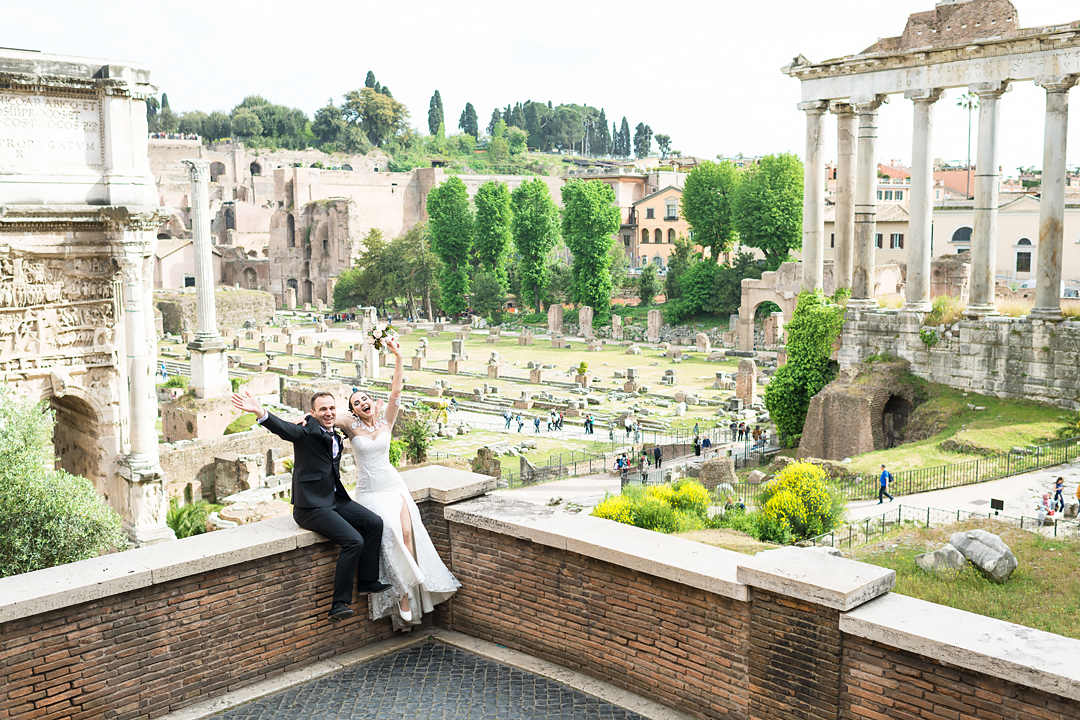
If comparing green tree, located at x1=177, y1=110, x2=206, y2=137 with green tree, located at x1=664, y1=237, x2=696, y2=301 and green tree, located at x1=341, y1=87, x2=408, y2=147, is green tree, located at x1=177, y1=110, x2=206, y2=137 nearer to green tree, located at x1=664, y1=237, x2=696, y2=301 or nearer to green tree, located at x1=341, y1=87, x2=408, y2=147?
green tree, located at x1=341, y1=87, x2=408, y2=147


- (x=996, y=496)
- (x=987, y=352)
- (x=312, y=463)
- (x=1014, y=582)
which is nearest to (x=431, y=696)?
(x=312, y=463)

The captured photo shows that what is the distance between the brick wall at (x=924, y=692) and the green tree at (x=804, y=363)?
17.3m

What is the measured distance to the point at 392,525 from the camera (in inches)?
211

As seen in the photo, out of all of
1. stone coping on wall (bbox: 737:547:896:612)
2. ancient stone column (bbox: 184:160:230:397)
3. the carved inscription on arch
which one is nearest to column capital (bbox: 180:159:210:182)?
ancient stone column (bbox: 184:160:230:397)

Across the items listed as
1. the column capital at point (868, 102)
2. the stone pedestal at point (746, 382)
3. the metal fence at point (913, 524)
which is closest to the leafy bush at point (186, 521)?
the metal fence at point (913, 524)

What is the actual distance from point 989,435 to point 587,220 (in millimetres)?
37601

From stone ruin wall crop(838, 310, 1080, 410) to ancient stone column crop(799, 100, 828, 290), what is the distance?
4.55ft

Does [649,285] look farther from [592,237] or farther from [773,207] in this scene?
[773,207]

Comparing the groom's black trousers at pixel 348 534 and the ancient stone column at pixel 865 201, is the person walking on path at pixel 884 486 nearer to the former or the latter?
the ancient stone column at pixel 865 201

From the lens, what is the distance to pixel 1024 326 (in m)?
18.4

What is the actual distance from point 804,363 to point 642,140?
102684mm

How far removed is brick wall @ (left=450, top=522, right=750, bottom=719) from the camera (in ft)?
15.3

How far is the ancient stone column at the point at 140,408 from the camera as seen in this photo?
1366cm

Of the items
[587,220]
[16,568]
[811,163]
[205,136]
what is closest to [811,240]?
[811,163]
